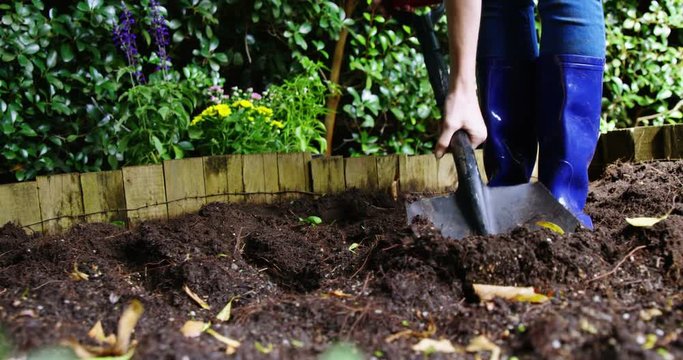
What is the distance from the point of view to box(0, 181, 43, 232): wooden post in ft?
7.43

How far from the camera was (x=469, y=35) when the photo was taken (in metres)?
1.74

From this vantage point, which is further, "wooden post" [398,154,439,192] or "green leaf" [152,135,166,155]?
"wooden post" [398,154,439,192]

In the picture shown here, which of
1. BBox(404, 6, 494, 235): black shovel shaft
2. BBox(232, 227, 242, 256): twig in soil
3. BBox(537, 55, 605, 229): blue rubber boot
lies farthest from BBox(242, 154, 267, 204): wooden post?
BBox(537, 55, 605, 229): blue rubber boot

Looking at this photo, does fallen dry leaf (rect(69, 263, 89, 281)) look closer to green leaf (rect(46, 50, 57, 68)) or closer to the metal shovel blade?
the metal shovel blade

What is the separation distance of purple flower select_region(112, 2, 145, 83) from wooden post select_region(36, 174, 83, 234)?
2.20ft

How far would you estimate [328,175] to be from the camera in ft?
9.04

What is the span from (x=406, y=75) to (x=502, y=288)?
237 centimetres

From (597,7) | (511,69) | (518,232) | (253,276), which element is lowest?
(253,276)

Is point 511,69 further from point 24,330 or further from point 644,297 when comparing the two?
point 24,330

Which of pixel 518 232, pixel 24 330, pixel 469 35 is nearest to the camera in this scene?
pixel 24 330

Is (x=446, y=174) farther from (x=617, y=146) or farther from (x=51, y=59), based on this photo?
(x=51, y=59)

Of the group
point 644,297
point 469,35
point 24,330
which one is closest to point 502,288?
point 644,297

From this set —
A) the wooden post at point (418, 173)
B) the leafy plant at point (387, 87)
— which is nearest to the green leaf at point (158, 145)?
the wooden post at point (418, 173)

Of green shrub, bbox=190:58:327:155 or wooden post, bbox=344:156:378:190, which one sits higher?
green shrub, bbox=190:58:327:155
